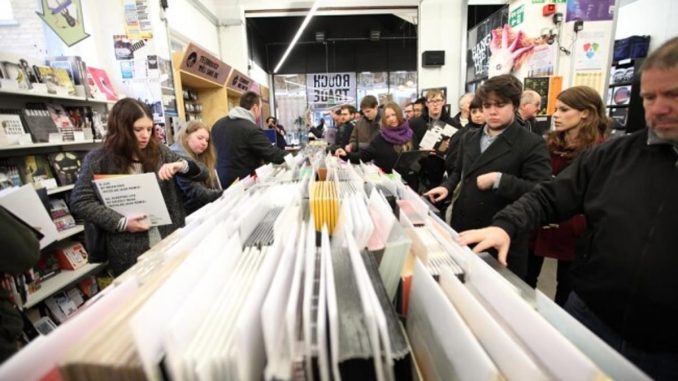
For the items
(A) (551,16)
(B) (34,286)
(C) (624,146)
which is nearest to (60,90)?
(B) (34,286)

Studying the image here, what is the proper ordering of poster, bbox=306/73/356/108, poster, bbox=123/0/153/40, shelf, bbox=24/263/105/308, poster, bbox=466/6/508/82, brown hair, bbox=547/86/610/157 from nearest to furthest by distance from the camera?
brown hair, bbox=547/86/610/157 → shelf, bbox=24/263/105/308 → poster, bbox=123/0/153/40 → poster, bbox=466/6/508/82 → poster, bbox=306/73/356/108

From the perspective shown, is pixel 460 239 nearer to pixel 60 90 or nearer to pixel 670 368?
pixel 670 368

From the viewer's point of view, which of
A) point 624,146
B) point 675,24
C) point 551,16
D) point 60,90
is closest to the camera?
point 624,146

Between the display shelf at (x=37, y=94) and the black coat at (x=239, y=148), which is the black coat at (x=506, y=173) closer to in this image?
the black coat at (x=239, y=148)

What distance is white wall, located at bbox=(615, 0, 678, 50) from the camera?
5668 millimetres

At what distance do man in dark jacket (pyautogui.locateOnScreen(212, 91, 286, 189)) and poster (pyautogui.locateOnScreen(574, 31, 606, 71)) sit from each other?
3.57m

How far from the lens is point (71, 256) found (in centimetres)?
285

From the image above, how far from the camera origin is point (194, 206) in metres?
2.45

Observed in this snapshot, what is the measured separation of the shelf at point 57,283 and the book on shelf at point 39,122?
43.7 inches

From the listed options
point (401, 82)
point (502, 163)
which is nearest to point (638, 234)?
point (502, 163)

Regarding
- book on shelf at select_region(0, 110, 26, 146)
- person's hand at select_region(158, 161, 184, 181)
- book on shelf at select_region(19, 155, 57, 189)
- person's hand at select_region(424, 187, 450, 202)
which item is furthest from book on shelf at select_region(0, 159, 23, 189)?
person's hand at select_region(424, 187, 450, 202)

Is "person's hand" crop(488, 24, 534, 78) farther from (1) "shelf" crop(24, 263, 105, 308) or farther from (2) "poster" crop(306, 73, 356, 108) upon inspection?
(2) "poster" crop(306, 73, 356, 108)

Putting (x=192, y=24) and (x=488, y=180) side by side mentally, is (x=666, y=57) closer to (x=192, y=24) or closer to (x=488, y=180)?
(x=488, y=180)

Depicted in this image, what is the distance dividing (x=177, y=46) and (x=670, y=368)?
5.99m
